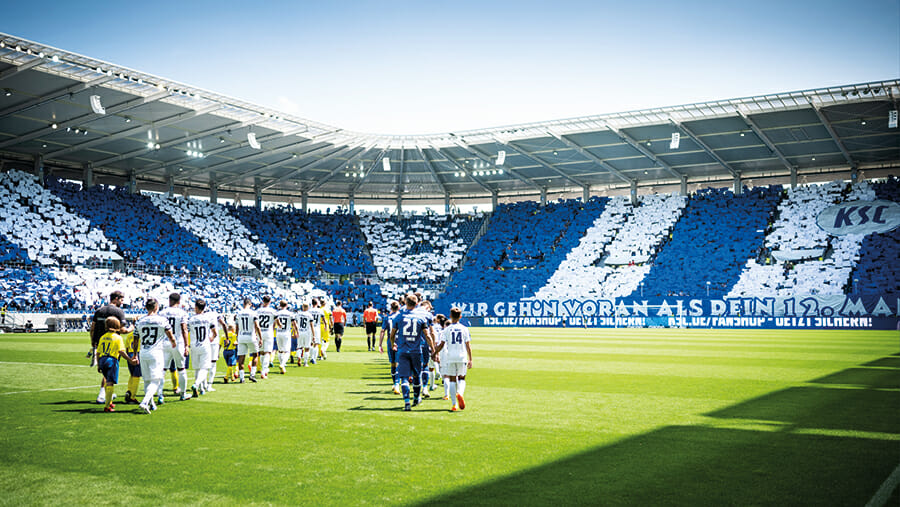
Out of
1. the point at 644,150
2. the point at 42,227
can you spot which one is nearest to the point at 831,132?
the point at 644,150

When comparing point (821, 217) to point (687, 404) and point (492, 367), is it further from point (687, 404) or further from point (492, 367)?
point (687, 404)

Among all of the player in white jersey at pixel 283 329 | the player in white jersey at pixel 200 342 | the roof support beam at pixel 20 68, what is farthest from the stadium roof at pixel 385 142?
the player in white jersey at pixel 200 342

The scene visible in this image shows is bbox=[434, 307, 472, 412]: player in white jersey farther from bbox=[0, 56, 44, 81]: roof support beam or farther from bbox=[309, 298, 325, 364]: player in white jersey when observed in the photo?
bbox=[0, 56, 44, 81]: roof support beam

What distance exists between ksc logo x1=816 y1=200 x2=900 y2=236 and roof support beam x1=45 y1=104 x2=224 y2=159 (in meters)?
41.4

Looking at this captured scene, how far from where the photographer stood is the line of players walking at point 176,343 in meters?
10.8

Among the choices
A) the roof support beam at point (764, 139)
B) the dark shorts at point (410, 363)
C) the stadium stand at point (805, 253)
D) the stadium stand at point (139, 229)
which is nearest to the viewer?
the dark shorts at point (410, 363)

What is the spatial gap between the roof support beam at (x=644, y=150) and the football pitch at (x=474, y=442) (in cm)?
2946

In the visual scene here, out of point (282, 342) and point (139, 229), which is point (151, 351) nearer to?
point (282, 342)

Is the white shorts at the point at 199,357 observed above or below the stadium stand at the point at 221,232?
below

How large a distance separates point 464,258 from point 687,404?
48742mm

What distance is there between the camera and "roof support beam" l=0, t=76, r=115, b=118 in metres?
32.0

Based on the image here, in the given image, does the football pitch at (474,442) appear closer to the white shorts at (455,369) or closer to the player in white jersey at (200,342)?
the player in white jersey at (200,342)

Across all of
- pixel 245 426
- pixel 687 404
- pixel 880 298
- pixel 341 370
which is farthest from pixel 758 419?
pixel 880 298

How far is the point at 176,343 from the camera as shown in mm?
11562
